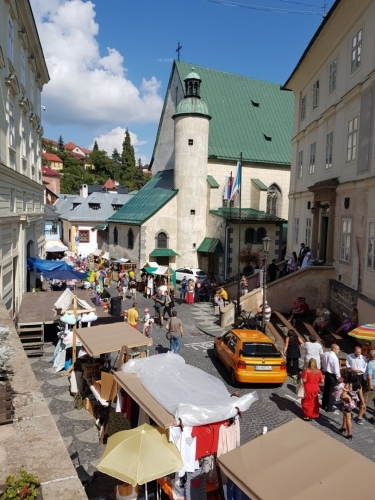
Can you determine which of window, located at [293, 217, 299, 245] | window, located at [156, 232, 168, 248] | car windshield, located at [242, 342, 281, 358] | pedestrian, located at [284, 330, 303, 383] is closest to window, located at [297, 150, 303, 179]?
window, located at [293, 217, 299, 245]

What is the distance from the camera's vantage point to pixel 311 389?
9.41m

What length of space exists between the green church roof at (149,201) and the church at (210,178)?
0.12 meters

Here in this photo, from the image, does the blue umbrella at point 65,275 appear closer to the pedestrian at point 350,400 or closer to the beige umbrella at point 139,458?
the pedestrian at point 350,400

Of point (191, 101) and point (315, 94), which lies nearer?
point (315, 94)

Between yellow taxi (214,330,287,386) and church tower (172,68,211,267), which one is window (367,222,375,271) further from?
church tower (172,68,211,267)

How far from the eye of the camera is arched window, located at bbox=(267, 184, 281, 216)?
38344 mm

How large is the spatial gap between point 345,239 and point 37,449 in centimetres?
1570

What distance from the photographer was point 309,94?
2267 centimetres

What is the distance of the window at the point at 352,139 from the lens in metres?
16.2

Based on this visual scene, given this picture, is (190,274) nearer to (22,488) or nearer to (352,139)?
(352,139)

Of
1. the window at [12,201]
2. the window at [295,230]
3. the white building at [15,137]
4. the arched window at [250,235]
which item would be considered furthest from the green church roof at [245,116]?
the window at [12,201]

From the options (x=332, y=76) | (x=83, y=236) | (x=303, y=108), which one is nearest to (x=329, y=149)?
(x=332, y=76)

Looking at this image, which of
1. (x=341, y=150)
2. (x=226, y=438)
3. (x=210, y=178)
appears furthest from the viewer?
(x=210, y=178)

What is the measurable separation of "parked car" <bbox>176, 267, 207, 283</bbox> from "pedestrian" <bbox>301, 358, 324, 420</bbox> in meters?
20.4
